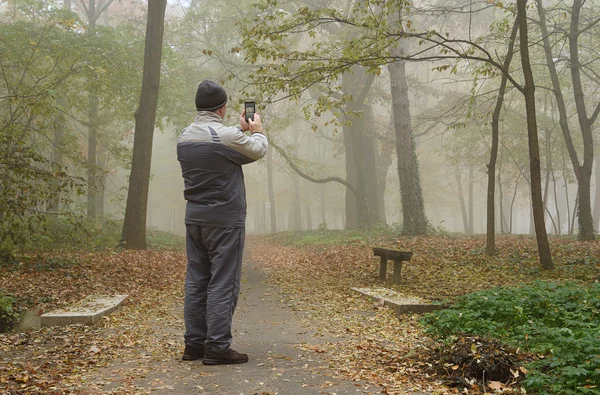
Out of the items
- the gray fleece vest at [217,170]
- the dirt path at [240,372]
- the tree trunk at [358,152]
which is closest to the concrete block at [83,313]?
the dirt path at [240,372]

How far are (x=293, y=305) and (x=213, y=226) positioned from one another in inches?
169

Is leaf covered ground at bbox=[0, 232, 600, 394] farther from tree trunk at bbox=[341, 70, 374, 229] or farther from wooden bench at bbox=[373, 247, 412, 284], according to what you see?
tree trunk at bbox=[341, 70, 374, 229]

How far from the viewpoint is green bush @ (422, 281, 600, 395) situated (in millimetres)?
3865

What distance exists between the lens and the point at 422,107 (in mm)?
36438

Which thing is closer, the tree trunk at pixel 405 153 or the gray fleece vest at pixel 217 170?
the gray fleece vest at pixel 217 170

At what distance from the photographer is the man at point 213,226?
14.8ft

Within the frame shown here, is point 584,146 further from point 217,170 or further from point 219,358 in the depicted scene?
point 219,358

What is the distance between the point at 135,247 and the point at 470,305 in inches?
428

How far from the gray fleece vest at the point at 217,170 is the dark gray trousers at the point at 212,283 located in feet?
0.38

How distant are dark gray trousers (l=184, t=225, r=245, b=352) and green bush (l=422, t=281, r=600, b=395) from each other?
2.15 metres

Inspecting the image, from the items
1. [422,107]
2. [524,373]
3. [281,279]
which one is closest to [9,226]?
[281,279]

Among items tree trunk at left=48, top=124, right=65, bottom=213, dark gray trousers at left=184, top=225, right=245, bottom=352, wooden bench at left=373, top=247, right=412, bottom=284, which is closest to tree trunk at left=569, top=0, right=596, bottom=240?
wooden bench at left=373, top=247, right=412, bottom=284

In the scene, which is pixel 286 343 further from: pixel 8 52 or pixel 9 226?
pixel 8 52

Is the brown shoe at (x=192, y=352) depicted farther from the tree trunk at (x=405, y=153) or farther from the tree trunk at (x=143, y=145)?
the tree trunk at (x=405, y=153)
